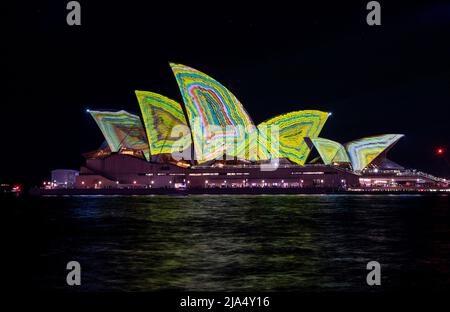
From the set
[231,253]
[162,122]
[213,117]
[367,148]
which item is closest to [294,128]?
[213,117]

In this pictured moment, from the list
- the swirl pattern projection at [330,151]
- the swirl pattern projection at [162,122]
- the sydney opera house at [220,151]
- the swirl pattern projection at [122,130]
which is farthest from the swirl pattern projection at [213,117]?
the swirl pattern projection at [330,151]

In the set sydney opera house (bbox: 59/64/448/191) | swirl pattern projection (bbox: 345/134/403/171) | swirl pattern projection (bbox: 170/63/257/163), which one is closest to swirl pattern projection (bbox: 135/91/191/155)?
sydney opera house (bbox: 59/64/448/191)

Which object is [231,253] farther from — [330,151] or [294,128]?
[330,151]

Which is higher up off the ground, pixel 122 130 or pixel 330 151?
pixel 122 130

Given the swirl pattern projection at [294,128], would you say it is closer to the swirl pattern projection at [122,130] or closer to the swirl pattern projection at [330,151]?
the swirl pattern projection at [330,151]

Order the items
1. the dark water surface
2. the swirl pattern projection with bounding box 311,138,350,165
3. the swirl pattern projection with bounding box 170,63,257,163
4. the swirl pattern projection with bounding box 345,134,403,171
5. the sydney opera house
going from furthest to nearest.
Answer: the swirl pattern projection with bounding box 311,138,350,165
the swirl pattern projection with bounding box 345,134,403,171
the sydney opera house
the swirl pattern projection with bounding box 170,63,257,163
the dark water surface

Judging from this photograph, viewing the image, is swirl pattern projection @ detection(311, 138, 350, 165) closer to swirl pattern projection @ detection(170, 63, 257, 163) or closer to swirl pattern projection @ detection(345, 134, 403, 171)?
swirl pattern projection @ detection(345, 134, 403, 171)

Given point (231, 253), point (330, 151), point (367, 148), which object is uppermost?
point (367, 148)

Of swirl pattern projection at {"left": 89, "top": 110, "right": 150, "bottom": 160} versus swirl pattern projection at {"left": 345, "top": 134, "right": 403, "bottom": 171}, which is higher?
swirl pattern projection at {"left": 89, "top": 110, "right": 150, "bottom": 160}
